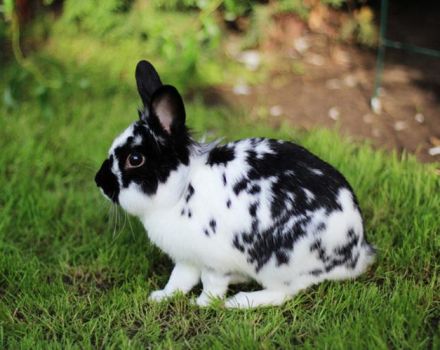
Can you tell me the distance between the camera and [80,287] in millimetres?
3051

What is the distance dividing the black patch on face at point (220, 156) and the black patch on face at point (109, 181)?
0.40 metres

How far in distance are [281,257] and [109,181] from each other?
2.50 feet

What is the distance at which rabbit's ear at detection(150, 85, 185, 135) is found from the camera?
245 centimetres

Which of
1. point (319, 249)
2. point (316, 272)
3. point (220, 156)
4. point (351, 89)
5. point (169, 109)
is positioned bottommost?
point (351, 89)

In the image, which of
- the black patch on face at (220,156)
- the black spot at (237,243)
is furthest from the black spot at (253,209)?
the black patch on face at (220,156)

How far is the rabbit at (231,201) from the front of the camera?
2580 millimetres

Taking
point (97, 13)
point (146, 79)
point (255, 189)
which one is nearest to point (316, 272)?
point (255, 189)

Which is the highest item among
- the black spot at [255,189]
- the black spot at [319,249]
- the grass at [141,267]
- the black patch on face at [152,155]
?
the black patch on face at [152,155]

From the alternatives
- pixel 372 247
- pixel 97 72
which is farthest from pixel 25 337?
pixel 97 72

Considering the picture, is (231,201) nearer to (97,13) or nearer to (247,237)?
(247,237)

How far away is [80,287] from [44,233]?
50cm

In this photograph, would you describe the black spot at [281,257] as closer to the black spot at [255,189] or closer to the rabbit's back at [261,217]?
the rabbit's back at [261,217]

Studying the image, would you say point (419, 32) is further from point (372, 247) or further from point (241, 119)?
point (372, 247)

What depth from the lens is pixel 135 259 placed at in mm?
3148
